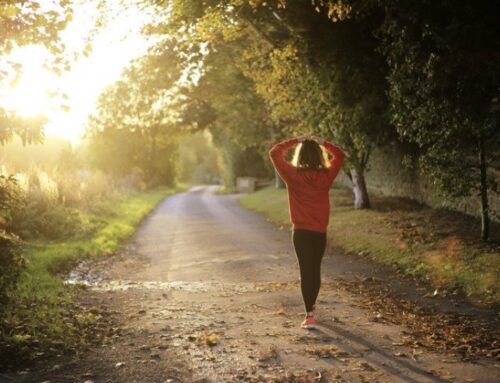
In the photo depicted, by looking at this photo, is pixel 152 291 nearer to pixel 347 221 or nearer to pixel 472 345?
pixel 472 345

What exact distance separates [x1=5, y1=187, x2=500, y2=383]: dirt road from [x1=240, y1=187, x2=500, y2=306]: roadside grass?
62 cm

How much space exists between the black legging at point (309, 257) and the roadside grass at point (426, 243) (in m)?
2.89

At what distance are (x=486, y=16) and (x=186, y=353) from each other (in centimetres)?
921

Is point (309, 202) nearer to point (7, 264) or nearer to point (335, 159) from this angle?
point (335, 159)

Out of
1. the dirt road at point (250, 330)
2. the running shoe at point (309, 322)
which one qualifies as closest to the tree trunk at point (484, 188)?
the dirt road at point (250, 330)

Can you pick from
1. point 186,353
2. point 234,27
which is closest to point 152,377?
point 186,353

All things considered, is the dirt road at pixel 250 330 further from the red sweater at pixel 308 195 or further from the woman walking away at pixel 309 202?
the red sweater at pixel 308 195

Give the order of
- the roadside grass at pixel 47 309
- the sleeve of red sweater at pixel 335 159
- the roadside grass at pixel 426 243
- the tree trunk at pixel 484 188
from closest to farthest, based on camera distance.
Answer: the roadside grass at pixel 47 309
the sleeve of red sweater at pixel 335 159
the roadside grass at pixel 426 243
the tree trunk at pixel 484 188

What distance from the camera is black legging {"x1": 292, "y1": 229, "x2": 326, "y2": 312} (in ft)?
23.8

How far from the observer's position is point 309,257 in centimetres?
731

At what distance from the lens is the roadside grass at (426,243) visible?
9867mm


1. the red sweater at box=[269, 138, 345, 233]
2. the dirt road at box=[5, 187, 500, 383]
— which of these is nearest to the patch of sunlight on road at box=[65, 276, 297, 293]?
the dirt road at box=[5, 187, 500, 383]

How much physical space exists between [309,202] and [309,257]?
2.24ft

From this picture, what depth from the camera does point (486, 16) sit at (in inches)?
464
